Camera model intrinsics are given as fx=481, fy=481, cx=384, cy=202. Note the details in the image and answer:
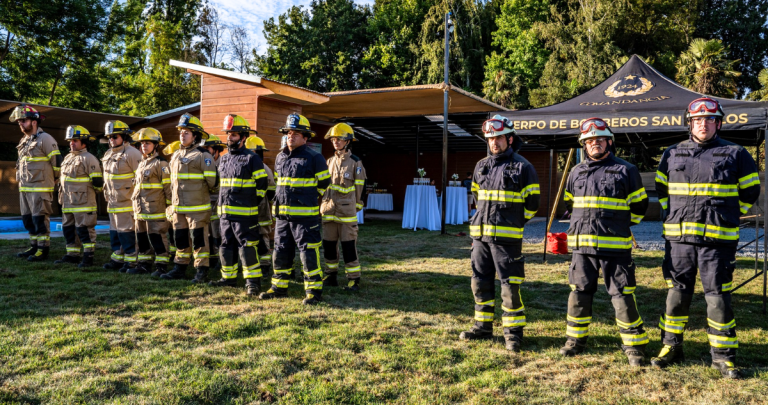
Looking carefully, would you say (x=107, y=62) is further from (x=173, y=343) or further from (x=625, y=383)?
(x=625, y=383)

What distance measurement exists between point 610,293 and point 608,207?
76 cm

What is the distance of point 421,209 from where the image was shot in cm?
1473

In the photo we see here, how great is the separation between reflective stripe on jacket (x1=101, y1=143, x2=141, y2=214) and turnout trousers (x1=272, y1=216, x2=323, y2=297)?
9.35 ft

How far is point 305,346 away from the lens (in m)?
4.23

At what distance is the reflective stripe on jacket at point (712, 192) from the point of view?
12.9ft

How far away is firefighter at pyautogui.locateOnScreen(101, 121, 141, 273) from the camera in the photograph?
7.21 metres

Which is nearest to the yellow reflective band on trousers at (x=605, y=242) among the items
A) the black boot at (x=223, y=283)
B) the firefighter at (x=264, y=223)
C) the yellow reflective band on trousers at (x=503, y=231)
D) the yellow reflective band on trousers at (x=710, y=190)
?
the yellow reflective band on trousers at (x=503, y=231)

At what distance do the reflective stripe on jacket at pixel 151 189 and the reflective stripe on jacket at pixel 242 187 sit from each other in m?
1.44

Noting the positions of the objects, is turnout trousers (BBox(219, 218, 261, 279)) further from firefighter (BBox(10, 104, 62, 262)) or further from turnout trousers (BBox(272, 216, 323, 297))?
firefighter (BBox(10, 104, 62, 262))

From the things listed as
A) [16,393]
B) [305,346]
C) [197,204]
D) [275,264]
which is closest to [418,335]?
[305,346]

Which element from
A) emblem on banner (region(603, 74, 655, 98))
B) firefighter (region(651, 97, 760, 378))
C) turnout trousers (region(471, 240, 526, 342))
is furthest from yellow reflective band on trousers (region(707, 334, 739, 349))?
emblem on banner (region(603, 74, 655, 98))

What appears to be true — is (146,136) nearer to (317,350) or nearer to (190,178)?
(190,178)

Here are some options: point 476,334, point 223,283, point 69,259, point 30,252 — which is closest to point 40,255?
point 30,252

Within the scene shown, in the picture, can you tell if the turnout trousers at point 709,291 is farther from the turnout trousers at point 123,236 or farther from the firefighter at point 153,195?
the turnout trousers at point 123,236
